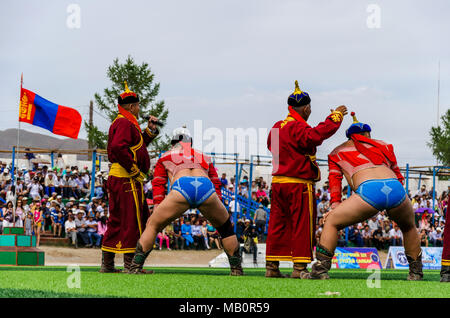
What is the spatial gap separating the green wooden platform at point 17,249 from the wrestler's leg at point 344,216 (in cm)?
677

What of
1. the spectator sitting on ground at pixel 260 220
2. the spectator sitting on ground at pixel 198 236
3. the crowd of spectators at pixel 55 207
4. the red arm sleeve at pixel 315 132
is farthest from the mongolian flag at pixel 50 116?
the red arm sleeve at pixel 315 132

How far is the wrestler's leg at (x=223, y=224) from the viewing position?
8.30 metres

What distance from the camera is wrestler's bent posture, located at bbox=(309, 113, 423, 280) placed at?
24.1ft

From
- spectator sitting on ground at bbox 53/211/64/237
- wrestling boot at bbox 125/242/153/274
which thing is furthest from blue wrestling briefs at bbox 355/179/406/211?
spectator sitting on ground at bbox 53/211/64/237

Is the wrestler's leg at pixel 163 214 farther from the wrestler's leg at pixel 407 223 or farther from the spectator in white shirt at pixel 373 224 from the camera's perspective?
the spectator in white shirt at pixel 373 224

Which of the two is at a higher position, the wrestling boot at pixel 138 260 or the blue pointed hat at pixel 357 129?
the blue pointed hat at pixel 357 129

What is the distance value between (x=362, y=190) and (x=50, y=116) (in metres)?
12.2

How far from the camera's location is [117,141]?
28.4ft

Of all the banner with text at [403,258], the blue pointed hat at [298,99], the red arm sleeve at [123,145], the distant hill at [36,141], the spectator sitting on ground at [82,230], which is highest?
the distant hill at [36,141]

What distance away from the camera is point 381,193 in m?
7.35

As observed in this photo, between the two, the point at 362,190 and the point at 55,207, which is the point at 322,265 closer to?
the point at 362,190

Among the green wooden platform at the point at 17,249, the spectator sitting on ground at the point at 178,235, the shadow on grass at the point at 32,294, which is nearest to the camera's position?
the shadow on grass at the point at 32,294

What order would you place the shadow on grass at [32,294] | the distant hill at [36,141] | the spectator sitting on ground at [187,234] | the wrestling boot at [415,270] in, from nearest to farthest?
the shadow on grass at [32,294], the wrestling boot at [415,270], the spectator sitting on ground at [187,234], the distant hill at [36,141]
